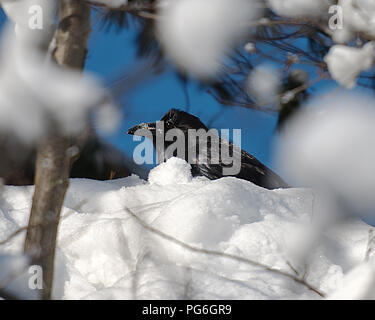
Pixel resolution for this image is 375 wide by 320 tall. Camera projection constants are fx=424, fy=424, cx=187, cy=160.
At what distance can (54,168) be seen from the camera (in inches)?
34.9

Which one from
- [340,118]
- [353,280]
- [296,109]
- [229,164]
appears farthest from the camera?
[229,164]

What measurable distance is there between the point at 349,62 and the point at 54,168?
604 mm

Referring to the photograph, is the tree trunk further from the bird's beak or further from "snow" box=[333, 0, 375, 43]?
the bird's beak

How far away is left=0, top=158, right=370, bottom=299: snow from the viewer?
86 centimetres


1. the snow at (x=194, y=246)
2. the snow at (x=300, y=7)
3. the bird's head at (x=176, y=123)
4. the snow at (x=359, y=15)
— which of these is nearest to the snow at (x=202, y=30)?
the snow at (x=300, y=7)

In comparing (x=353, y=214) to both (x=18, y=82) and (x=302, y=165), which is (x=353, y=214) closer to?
(x=302, y=165)

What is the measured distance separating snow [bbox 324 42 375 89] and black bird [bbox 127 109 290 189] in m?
0.86

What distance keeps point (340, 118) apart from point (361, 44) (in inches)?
6.1

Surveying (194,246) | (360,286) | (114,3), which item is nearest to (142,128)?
(194,246)

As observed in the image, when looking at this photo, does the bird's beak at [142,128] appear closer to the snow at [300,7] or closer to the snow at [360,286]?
the snow at [300,7]

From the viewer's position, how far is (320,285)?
3.26ft

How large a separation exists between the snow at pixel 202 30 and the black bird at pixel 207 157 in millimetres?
774

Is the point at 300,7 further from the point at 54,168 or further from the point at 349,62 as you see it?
the point at 54,168
